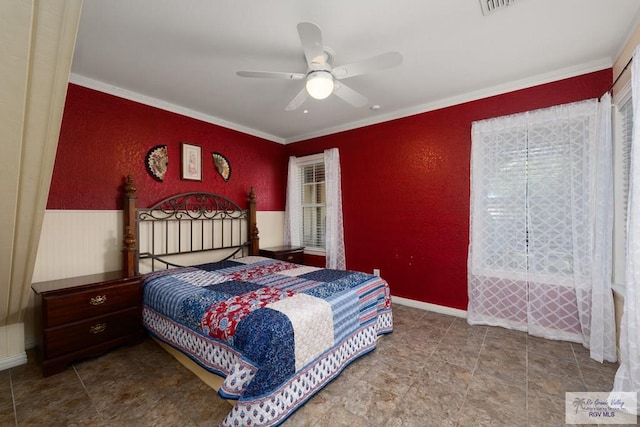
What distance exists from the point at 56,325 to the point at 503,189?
4129 millimetres

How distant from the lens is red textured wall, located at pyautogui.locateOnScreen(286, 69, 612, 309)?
3059 mm

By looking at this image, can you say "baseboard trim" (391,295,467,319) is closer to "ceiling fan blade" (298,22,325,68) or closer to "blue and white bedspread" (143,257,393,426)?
"blue and white bedspread" (143,257,393,426)

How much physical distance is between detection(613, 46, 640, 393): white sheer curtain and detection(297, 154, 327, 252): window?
10.8ft

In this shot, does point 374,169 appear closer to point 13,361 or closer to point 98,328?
point 98,328

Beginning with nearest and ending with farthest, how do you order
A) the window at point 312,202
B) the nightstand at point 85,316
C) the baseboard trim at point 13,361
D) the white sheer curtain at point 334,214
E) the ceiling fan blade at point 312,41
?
the ceiling fan blade at point 312,41 → the nightstand at point 85,316 → the baseboard trim at point 13,361 → the white sheer curtain at point 334,214 → the window at point 312,202

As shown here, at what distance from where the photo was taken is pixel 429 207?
3.37m

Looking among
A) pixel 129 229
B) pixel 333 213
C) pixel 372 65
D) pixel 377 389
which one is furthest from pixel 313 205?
pixel 377 389

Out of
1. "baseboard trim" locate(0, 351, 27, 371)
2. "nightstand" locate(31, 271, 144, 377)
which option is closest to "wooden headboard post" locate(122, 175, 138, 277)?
"nightstand" locate(31, 271, 144, 377)

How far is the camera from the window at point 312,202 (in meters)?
4.48

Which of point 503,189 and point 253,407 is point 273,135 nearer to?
point 503,189

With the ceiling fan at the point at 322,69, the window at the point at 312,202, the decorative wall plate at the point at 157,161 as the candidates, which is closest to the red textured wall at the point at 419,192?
the window at the point at 312,202

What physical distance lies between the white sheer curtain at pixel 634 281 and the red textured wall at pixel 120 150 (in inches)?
155

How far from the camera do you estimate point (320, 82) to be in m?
1.95

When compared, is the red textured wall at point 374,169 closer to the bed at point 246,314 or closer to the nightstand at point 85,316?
the bed at point 246,314
